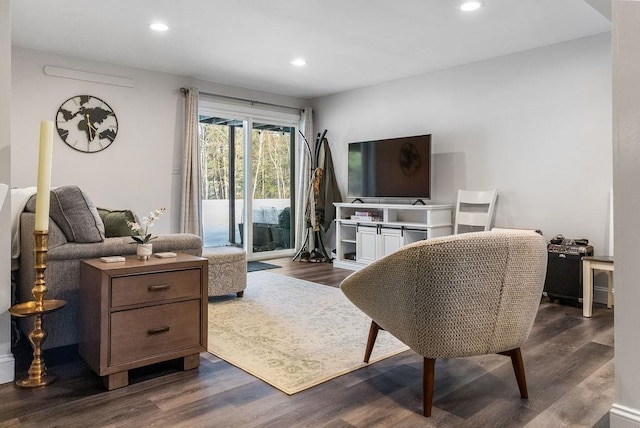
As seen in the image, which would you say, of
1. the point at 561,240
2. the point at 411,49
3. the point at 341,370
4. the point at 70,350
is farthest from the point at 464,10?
the point at 70,350

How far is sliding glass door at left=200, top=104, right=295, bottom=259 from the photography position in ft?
19.4

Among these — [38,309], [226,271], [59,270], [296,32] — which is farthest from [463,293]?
[296,32]

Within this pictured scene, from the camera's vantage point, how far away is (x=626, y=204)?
1629 millimetres

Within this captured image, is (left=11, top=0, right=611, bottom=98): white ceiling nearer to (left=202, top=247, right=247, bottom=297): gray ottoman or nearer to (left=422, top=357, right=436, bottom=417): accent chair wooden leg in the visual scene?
(left=202, top=247, right=247, bottom=297): gray ottoman

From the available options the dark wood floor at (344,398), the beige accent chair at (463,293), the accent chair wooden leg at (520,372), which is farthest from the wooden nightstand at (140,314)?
the accent chair wooden leg at (520,372)

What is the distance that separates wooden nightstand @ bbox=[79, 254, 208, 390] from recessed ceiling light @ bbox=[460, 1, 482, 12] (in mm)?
2682

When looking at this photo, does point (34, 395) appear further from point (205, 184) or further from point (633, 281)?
point (205, 184)

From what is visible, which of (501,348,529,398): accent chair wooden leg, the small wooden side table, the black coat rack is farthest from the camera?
the black coat rack

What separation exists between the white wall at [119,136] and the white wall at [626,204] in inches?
186

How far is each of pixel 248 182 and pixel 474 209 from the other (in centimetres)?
303

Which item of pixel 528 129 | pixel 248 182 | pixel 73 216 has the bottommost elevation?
pixel 73 216

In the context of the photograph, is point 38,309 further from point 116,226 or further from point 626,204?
point 626,204

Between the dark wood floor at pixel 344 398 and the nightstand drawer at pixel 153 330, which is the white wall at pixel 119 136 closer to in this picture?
the dark wood floor at pixel 344 398

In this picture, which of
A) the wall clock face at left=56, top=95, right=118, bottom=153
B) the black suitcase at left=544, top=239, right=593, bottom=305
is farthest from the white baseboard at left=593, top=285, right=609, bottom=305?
the wall clock face at left=56, top=95, right=118, bottom=153
